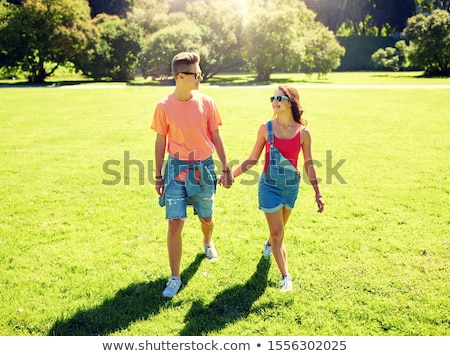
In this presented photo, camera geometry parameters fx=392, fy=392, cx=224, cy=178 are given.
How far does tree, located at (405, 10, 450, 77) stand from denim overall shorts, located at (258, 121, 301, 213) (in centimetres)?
3125

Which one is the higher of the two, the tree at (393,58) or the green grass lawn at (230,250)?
the tree at (393,58)

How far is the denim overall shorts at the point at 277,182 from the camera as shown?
375 centimetres

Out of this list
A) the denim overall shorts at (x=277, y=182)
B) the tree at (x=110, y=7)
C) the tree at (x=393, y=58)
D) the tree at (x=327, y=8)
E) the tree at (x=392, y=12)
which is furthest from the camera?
the tree at (x=392, y=12)

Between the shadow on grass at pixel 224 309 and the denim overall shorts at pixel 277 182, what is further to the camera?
the denim overall shorts at pixel 277 182

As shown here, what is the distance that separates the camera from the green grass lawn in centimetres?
350

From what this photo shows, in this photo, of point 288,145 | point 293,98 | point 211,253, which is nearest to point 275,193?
point 288,145

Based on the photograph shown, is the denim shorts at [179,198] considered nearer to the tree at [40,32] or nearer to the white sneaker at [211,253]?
the white sneaker at [211,253]

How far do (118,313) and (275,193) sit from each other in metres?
1.83

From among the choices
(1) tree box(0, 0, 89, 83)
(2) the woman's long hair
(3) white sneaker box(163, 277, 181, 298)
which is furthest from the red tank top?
(1) tree box(0, 0, 89, 83)

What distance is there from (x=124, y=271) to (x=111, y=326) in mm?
900

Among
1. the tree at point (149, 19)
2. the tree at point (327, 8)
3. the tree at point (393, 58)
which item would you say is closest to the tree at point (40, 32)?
the tree at point (149, 19)

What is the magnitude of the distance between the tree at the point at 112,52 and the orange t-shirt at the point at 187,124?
1131 inches

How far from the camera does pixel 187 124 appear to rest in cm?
367
